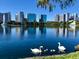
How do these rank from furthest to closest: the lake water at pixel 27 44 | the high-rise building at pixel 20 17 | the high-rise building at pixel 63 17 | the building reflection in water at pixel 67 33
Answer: the high-rise building at pixel 20 17 < the high-rise building at pixel 63 17 < the building reflection in water at pixel 67 33 < the lake water at pixel 27 44

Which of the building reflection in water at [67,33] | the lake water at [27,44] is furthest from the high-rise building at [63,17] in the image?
the lake water at [27,44]

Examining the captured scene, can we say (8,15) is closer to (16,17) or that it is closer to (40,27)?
(16,17)

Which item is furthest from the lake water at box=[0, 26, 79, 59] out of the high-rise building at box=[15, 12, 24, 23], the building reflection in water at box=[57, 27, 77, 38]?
the high-rise building at box=[15, 12, 24, 23]

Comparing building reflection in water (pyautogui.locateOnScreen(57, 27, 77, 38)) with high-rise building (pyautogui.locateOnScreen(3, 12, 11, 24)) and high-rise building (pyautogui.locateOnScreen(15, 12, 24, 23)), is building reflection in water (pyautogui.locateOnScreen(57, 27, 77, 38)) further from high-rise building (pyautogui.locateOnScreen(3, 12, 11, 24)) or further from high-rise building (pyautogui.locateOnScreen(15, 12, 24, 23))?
high-rise building (pyautogui.locateOnScreen(3, 12, 11, 24))

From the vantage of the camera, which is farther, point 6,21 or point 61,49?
point 6,21

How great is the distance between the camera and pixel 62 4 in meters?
9.78

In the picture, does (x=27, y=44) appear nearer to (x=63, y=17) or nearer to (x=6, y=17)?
(x=63, y=17)

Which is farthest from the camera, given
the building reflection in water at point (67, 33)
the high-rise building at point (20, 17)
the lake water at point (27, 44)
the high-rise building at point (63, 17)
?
the high-rise building at point (20, 17)

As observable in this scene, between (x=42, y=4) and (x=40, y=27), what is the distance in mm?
90891

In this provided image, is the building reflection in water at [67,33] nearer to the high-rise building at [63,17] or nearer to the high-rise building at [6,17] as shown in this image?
the high-rise building at [63,17]

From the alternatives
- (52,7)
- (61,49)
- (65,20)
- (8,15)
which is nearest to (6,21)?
(8,15)

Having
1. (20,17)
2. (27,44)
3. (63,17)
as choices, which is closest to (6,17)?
(20,17)

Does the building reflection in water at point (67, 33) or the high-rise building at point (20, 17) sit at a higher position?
the high-rise building at point (20, 17)

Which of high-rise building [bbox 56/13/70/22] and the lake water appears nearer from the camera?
the lake water
